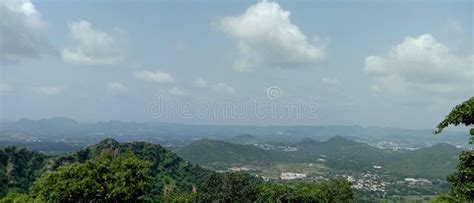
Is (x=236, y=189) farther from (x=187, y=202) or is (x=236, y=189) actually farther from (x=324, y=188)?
(x=324, y=188)

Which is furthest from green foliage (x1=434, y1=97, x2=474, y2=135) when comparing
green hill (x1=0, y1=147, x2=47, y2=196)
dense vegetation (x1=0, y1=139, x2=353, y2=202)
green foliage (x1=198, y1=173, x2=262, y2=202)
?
green hill (x1=0, y1=147, x2=47, y2=196)

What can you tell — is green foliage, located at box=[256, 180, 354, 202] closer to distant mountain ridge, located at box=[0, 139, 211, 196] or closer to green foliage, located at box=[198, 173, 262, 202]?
green foliage, located at box=[198, 173, 262, 202]

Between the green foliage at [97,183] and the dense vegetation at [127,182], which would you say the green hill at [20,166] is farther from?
the green foliage at [97,183]

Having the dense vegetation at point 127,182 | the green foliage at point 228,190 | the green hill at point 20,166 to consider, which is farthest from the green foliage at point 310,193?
the green hill at point 20,166

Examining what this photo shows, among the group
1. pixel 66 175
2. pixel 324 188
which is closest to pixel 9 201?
pixel 66 175

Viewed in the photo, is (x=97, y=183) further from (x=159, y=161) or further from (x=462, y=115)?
(x=159, y=161)

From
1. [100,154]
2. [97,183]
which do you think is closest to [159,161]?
[100,154]
